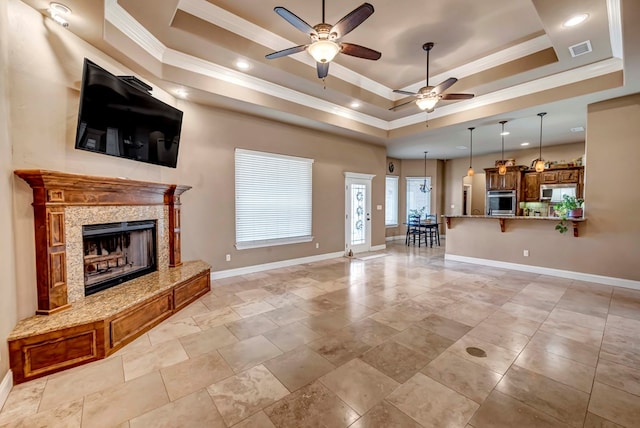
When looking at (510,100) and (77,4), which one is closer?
(77,4)

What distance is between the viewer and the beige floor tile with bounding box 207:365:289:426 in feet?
6.23

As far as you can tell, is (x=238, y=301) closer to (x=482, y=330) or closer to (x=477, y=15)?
(x=482, y=330)

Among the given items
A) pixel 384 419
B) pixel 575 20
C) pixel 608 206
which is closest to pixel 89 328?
pixel 384 419

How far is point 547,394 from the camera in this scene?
2.07m

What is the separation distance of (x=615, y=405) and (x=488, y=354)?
82cm

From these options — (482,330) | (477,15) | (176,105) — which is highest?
(477,15)

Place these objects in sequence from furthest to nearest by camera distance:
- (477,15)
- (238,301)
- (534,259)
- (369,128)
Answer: (369,128) < (534,259) < (238,301) < (477,15)

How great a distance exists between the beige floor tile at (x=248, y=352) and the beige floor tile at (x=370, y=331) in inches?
33.6

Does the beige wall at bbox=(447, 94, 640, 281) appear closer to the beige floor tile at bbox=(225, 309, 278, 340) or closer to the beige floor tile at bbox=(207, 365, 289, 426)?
the beige floor tile at bbox=(225, 309, 278, 340)

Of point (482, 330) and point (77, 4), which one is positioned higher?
point (77, 4)

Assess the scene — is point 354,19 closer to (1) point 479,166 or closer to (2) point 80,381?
(2) point 80,381

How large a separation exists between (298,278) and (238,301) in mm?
1416

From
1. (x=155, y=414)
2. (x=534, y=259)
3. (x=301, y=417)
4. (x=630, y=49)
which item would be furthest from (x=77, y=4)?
(x=534, y=259)

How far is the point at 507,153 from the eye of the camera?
9.52 metres
